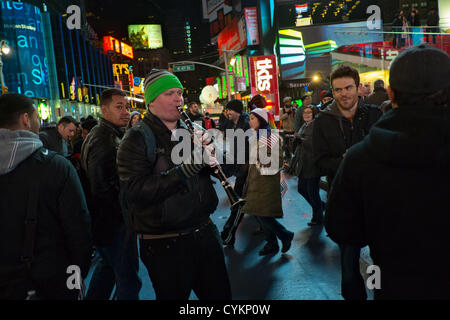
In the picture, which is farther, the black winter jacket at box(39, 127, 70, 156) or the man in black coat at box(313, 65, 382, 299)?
the black winter jacket at box(39, 127, 70, 156)

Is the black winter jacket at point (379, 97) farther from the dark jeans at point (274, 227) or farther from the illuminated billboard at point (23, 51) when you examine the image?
the illuminated billboard at point (23, 51)

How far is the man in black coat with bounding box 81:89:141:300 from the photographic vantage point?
12.2ft

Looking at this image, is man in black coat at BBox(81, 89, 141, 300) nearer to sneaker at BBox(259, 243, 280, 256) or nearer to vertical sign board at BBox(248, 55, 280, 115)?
sneaker at BBox(259, 243, 280, 256)

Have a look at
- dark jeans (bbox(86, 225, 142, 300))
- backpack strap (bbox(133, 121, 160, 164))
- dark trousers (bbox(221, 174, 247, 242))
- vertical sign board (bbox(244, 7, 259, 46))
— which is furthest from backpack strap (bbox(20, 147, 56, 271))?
vertical sign board (bbox(244, 7, 259, 46))

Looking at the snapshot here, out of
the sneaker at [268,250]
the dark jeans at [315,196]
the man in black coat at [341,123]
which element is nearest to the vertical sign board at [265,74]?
the dark jeans at [315,196]

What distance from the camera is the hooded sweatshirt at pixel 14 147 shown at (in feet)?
7.66

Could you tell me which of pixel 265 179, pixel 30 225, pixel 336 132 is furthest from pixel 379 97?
pixel 30 225

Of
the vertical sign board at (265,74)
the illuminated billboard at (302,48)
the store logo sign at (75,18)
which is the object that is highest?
the illuminated billboard at (302,48)

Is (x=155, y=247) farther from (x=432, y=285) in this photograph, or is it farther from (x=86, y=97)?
(x=86, y=97)

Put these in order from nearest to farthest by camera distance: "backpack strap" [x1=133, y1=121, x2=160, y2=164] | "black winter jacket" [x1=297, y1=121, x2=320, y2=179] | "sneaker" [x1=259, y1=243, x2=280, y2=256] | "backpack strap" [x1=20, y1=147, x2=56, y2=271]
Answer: "backpack strap" [x1=20, y1=147, x2=56, y2=271]
"backpack strap" [x1=133, y1=121, x2=160, y2=164]
"sneaker" [x1=259, y1=243, x2=280, y2=256]
"black winter jacket" [x1=297, y1=121, x2=320, y2=179]

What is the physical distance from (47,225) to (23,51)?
39295mm

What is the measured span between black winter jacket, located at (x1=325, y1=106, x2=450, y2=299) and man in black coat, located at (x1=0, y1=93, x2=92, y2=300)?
1.82 m

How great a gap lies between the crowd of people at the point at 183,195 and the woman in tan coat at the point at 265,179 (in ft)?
5.95
